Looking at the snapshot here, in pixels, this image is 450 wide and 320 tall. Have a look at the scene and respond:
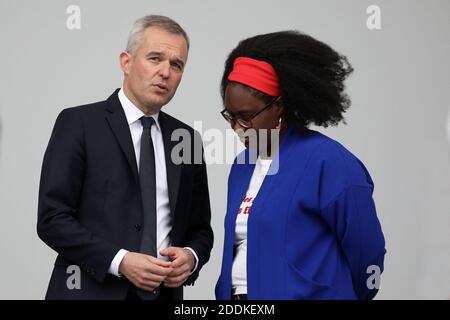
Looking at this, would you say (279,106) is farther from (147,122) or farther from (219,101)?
(219,101)

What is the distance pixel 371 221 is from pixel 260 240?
1.05ft

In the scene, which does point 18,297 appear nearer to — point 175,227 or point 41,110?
point 41,110

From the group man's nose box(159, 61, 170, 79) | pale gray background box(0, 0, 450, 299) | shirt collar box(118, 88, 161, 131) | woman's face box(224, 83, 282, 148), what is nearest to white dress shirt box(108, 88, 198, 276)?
shirt collar box(118, 88, 161, 131)

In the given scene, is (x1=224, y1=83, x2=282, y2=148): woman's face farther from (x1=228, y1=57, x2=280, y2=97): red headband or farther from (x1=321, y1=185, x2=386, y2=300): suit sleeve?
(x1=321, y1=185, x2=386, y2=300): suit sleeve

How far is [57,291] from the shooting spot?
2125 millimetres

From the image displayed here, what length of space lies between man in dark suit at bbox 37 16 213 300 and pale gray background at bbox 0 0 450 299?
Result: 1424 millimetres

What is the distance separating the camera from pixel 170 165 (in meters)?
2.22


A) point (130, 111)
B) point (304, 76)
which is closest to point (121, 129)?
point (130, 111)

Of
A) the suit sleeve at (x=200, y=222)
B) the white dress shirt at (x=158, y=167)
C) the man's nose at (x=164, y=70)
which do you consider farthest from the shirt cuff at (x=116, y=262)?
the man's nose at (x=164, y=70)

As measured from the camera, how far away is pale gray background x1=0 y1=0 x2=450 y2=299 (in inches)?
142

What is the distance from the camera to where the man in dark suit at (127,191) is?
2.02 metres

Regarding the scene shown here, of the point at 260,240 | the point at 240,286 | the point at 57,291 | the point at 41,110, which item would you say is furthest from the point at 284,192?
the point at 41,110
